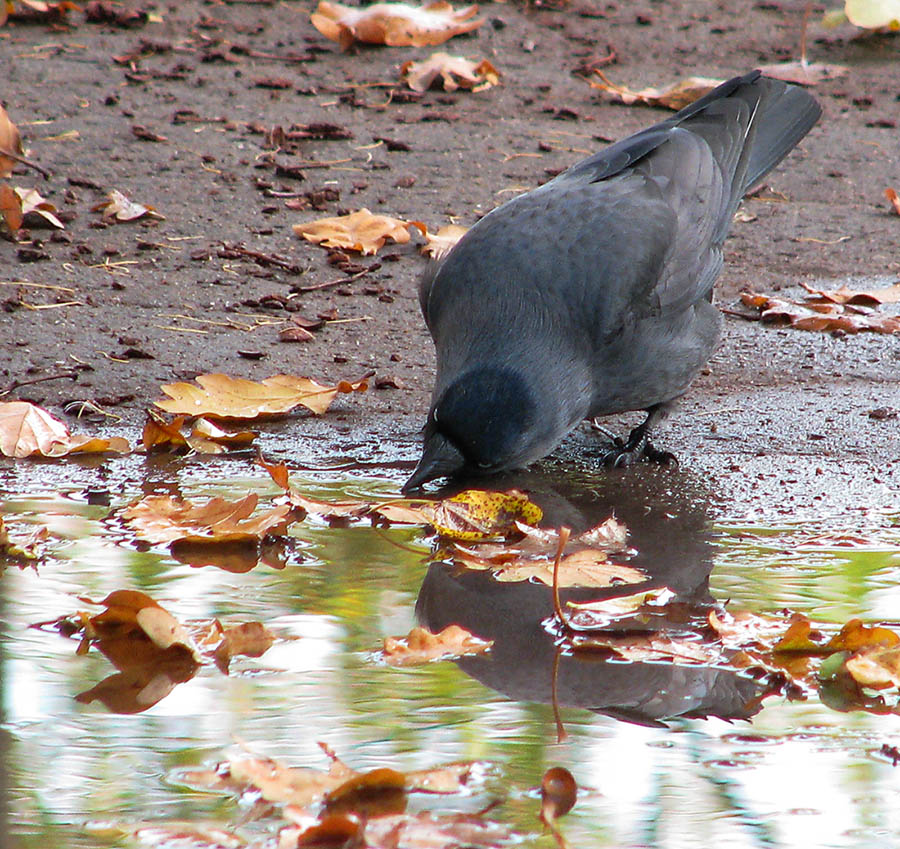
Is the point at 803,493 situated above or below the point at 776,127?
below

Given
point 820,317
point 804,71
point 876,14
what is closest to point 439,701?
point 820,317

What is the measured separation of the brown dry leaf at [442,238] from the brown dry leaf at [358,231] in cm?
7

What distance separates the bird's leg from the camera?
4.28 meters

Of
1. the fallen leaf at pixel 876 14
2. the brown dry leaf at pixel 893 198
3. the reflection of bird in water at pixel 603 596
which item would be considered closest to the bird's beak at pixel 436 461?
the reflection of bird in water at pixel 603 596

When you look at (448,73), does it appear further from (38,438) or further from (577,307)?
(38,438)

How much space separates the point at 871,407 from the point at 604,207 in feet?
3.96

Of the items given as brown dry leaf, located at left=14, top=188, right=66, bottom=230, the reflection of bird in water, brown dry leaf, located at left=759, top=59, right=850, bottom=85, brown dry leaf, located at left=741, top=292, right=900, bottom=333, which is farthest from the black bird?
brown dry leaf, located at left=759, top=59, right=850, bottom=85

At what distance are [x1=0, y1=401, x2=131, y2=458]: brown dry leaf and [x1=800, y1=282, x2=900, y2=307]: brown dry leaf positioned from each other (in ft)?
10.2

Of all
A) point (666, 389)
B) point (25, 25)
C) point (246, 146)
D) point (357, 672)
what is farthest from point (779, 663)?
point (25, 25)

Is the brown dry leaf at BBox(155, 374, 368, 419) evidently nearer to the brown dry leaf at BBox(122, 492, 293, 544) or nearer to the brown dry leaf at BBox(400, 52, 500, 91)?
the brown dry leaf at BBox(122, 492, 293, 544)

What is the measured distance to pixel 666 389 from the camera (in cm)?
433

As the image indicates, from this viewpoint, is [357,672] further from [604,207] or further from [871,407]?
[871,407]

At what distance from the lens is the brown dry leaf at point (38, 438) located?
3979 millimetres

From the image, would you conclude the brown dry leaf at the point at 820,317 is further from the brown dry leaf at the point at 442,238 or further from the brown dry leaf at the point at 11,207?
the brown dry leaf at the point at 11,207
